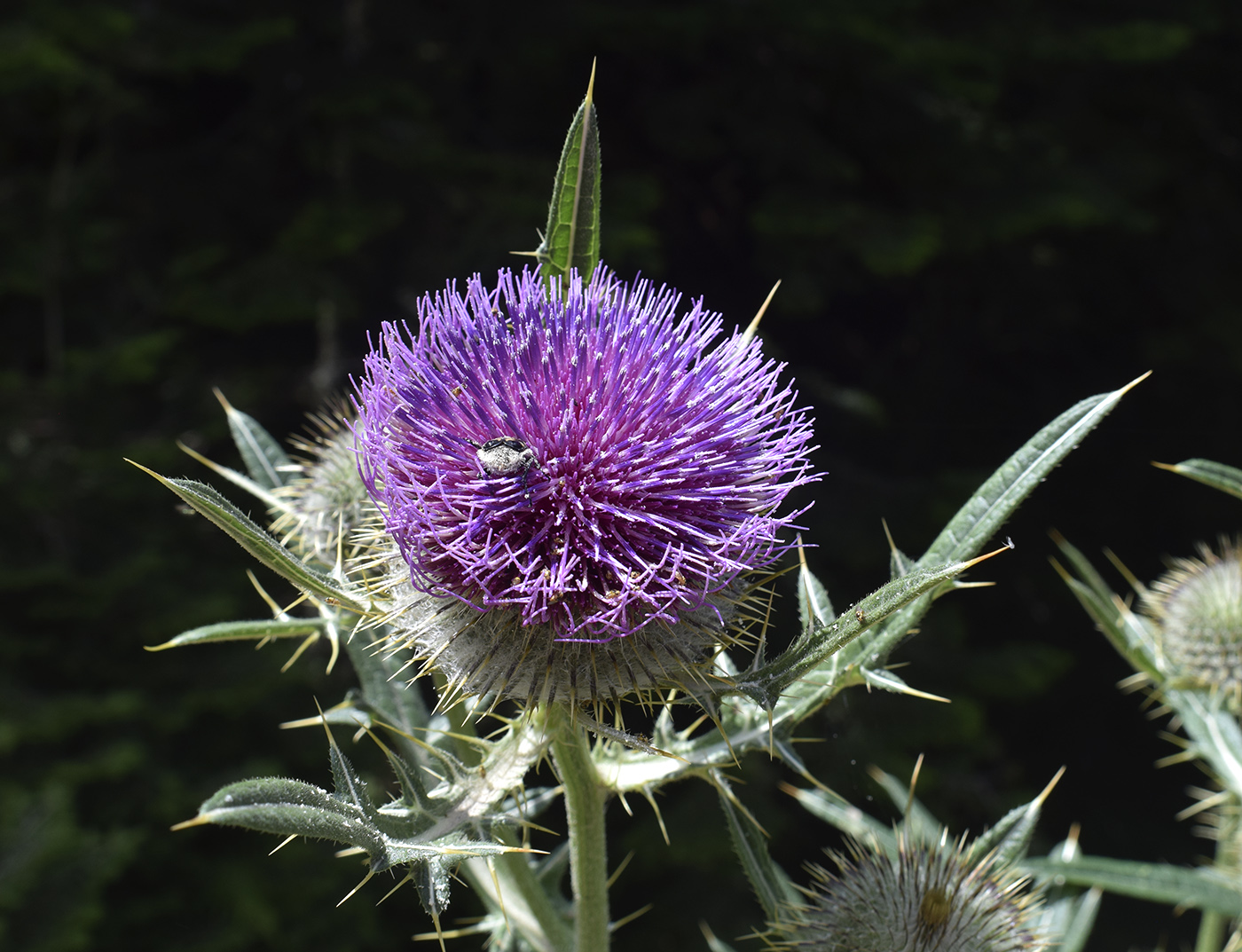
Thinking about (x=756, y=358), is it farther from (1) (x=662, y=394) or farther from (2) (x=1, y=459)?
(2) (x=1, y=459)

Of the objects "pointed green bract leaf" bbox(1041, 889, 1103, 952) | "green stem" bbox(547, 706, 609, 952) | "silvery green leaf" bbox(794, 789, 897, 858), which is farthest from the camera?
"pointed green bract leaf" bbox(1041, 889, 1103, 952)

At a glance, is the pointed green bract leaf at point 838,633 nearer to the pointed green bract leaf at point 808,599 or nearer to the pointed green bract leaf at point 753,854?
the pointed green bract leaf at point 808,599

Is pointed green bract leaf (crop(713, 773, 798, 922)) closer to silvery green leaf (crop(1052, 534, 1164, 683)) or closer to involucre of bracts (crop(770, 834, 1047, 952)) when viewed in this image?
involucre of bracts (crop(770, 834, 1047, 952))

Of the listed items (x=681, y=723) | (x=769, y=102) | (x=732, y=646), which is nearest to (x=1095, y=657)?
(x=769, y=102)

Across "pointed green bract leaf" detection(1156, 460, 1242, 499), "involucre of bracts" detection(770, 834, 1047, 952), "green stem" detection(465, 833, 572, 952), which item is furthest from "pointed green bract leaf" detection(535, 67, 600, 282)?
"involucre of bracts" detection(770, 834, 1047, 952)

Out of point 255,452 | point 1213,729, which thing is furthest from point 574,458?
point 1213,729

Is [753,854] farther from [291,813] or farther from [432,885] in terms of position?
[291,813]
